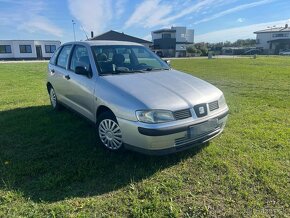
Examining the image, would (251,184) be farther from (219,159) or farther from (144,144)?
(144,144)

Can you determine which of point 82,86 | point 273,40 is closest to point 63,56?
point 82,86

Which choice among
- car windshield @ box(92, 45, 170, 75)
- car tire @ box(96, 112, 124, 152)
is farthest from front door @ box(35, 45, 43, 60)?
car tire @ box(96, 112, 124, 152)

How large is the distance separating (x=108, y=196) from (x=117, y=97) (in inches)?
50.6

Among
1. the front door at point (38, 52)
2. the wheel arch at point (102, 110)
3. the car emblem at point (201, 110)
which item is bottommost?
the wheel arch at point (102, 110)

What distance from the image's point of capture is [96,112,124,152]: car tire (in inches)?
139

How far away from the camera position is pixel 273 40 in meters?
70.4

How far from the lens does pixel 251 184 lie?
301 cm

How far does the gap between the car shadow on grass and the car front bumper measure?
359mm

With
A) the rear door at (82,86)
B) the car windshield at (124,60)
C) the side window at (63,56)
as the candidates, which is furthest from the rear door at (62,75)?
Answer: the car windshield at (124,60)

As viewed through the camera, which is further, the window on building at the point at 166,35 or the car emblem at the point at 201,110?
the window on building at the point at 166,35

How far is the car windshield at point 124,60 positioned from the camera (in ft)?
13.5

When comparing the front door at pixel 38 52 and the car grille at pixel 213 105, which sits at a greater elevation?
the front door at pixel 38 52

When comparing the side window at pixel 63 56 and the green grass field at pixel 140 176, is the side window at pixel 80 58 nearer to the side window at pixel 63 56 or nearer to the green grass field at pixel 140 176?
the side window at pixel 63 56

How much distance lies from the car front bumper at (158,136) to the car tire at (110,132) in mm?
209
